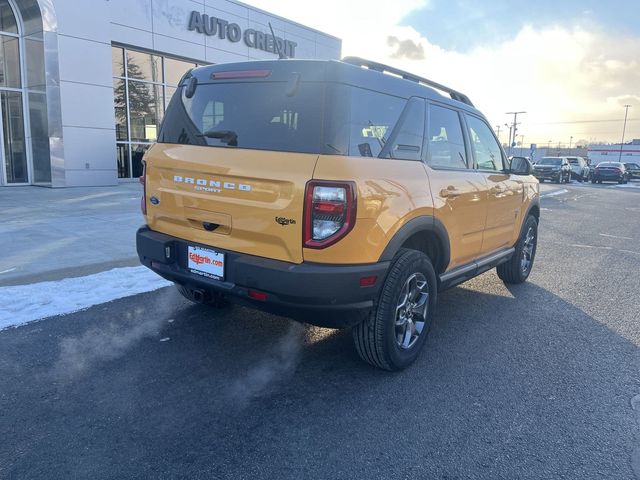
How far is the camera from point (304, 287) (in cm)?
280

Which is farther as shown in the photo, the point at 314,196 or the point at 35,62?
the point at 35,62

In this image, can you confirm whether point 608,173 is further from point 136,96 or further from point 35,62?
point 35,62

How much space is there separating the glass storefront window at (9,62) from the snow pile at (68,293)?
1339 centimetres

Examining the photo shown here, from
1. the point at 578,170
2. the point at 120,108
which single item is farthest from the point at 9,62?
the point at 578,170

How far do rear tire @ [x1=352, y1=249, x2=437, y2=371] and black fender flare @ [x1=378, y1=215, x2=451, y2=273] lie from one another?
16 centimetres

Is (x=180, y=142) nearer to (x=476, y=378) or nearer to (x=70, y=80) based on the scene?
(x=476, y=378)

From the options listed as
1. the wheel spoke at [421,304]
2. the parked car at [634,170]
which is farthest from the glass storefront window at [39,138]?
the parked car at [634,170]

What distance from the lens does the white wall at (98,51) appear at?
1501 centimetres

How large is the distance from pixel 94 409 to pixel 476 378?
247cm

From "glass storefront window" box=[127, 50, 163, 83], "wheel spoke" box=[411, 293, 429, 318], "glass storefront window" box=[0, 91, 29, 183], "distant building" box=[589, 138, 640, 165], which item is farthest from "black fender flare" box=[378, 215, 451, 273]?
"distant building" box=[589, 138, 640, 165]

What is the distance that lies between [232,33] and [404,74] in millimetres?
18304

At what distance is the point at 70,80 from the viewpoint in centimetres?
1505

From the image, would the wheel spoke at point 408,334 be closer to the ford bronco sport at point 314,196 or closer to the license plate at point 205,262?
the ford bronco sport at point 314,196

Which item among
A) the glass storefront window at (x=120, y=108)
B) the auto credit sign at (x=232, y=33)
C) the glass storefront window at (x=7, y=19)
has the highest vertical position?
the auto credit sign at (x=232, y=33)
